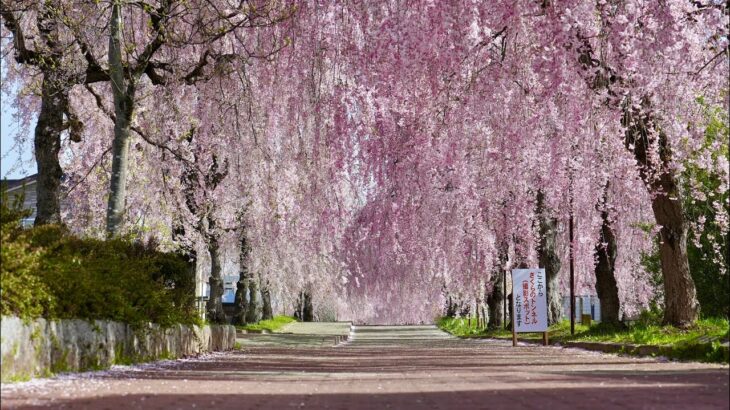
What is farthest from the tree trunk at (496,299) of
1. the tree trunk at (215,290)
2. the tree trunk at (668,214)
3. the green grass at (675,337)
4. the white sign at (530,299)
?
the tree trunk at (668,214)

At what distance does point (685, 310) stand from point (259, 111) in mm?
9137

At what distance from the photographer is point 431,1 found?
57.8ft

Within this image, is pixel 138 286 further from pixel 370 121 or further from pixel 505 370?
pixel 370 121

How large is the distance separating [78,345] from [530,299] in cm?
1789

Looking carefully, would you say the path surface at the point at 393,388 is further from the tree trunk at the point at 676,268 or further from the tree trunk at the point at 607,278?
the tree trunk at the point at 607,278

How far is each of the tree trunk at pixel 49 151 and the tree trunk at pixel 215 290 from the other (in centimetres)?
1457

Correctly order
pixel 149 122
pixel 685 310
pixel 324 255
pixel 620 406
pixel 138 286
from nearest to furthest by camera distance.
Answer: pixel 620 406 < pixel 138 286 < pixel 685 310 < pixel 149 122 < pixel 324 255

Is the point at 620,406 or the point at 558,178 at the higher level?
the point at 558,178

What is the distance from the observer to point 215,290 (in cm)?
3653

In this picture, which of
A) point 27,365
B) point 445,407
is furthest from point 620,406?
point 27,365

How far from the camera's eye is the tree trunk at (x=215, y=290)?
35406mm

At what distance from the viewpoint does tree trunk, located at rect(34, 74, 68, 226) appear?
20.7m

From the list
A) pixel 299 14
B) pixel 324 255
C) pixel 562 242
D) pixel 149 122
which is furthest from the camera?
pixel 324 255

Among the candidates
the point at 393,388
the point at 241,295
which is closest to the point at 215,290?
the point at 241,295
